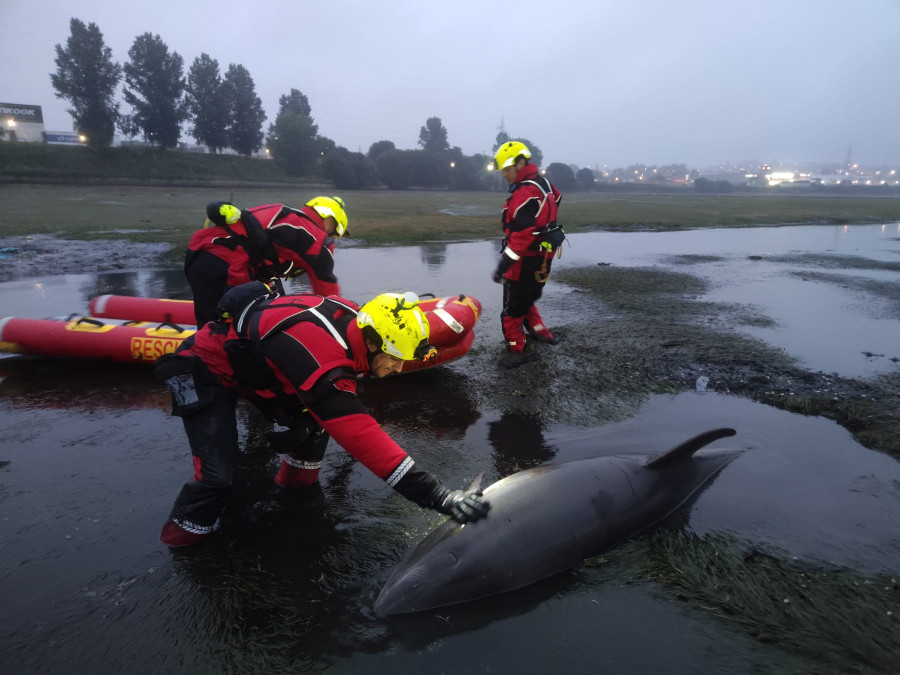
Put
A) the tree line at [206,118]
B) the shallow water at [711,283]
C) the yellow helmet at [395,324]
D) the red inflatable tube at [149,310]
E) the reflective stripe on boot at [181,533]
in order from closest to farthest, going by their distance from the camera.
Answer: the yellow helmet at [395,324]
the reflective stripe on boot at [181,533]
the red inflatable tube at [149,310]
the shallow water at [711,283]
the tree line at [206,118]

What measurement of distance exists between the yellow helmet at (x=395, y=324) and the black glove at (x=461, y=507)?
2.86 feet

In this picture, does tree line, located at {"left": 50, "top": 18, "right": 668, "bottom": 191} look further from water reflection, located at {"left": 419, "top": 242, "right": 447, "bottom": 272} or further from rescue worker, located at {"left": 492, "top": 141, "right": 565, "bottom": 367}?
rescue worker, located at {"left": 492, "top": 141, "right": 565, "bottom": 367}

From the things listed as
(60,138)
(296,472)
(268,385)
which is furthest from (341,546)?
(60,138)

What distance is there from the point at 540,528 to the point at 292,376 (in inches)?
69.8

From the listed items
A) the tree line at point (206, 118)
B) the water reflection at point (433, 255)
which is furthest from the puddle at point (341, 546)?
the tree line at point (206, 118)

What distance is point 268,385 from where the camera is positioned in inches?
144

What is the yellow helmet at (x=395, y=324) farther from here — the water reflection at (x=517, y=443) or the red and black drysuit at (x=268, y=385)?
the water reflection at (x=517, y=443)

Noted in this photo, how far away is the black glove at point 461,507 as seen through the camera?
3.16 m

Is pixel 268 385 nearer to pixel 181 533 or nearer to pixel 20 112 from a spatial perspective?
pixel 181 533

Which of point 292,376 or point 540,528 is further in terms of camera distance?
point 540,528

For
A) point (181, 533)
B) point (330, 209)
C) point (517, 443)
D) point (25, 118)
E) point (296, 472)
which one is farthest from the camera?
point (25, 118)

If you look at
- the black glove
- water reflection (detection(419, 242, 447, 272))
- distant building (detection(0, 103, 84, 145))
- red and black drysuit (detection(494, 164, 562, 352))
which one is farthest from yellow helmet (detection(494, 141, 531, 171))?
distant building (detection(0, 103, 84, 145))

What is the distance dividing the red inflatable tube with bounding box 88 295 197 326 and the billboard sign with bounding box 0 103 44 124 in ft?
284

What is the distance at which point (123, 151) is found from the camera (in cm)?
5244
